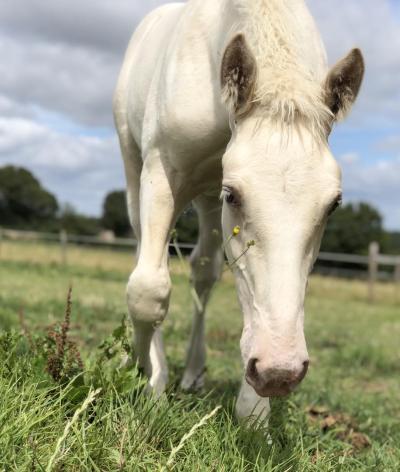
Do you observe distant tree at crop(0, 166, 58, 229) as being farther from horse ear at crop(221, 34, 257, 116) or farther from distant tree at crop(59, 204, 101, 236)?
horse ear at crop(221, 34, 257, 116)

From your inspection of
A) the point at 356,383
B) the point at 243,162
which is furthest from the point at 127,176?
the point at 356,383

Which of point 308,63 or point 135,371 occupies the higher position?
point 308,63

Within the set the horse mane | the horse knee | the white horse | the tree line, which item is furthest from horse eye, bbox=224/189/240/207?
the tree line

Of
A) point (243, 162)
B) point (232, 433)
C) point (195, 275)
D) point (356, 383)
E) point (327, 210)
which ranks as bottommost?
point (356, 383)

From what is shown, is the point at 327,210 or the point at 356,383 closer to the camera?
the point at 327,210

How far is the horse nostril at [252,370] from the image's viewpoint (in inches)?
73.7

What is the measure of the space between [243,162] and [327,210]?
35 centimetres

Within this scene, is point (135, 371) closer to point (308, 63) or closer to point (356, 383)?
point (308, 63)

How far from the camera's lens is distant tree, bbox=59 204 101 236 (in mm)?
62688

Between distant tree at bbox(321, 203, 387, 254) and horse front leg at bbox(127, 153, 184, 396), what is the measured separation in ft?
175

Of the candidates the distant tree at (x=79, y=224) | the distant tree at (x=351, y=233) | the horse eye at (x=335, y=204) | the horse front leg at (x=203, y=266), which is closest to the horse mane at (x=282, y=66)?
the horse eye at (x=335, y=204)

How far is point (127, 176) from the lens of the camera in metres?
3.87

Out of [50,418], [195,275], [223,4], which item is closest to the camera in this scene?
[50,418]

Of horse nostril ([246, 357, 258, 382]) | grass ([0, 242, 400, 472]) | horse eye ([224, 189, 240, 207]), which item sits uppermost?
horse eye ([224, 189, 240, 207])
